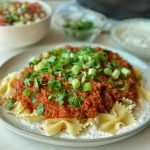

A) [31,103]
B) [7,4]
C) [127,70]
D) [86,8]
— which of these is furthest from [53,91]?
[86,8]

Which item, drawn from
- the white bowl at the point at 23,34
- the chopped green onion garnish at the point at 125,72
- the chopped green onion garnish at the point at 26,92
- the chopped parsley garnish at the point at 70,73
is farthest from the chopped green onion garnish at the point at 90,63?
the white bowl at the point at 23,34

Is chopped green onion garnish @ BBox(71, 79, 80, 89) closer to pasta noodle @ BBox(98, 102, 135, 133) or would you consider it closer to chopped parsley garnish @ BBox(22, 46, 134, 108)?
chopped parsley garnish @ BBox(22, 46, 134, 108)

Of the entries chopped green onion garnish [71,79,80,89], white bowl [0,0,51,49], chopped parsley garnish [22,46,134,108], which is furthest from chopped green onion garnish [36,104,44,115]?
white bowl [0,0,51,49]

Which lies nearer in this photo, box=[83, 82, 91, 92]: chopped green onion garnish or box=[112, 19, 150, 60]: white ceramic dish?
box=[83, 82, 91, 92]: chopped green onion garnish

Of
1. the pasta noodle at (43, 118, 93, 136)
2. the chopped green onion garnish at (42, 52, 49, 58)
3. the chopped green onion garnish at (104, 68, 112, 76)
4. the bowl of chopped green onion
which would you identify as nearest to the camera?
the pasta noodle at (43, 118, 93, 136)

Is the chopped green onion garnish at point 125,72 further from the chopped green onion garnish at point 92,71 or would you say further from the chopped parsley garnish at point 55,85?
the chopped parsley garnish at point 55,85

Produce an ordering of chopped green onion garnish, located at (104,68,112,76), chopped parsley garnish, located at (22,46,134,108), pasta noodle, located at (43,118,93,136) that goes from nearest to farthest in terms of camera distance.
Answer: pasta noodle, located at (43,118,93,136) < chopped parsley garnish, located at (22,46,134,108) < chopped green onion garnish, located at (104,68,112,76)

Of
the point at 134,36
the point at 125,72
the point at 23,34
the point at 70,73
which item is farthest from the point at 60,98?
the point at 134,36
